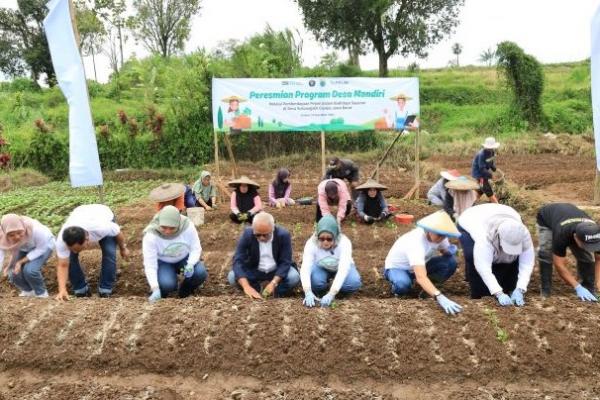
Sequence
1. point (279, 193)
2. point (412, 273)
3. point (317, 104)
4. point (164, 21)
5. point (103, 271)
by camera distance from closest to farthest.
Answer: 1. point (412, 273)
2. point (103, 271)
3. point (279, 193)
4. point (317, 104)
5. point (164, 21)

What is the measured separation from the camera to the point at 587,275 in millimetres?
→ 4539

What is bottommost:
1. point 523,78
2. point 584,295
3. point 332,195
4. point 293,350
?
point 293,350

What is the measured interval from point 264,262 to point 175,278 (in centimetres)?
90

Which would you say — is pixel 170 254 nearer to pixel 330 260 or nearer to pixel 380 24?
pixel 330 260

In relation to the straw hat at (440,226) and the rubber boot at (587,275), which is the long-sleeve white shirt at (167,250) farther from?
the rubber boot at (587,275)

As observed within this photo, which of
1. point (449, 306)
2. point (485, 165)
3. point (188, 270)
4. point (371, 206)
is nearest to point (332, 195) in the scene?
point (371, 206)

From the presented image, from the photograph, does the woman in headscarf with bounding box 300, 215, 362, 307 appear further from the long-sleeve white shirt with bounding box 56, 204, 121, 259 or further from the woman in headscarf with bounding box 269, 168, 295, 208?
the woman in headscarf with bounding box 269, 168, 295, 208

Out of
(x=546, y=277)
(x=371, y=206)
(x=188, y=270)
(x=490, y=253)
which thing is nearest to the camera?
(x=490, y=253)

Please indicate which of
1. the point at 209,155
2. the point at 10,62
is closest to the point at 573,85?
the point at 209,155

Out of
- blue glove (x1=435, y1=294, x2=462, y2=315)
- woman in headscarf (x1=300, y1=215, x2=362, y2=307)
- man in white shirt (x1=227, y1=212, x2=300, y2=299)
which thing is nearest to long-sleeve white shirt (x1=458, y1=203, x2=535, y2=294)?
blue glove (x1=435, y1=294, x2=462, y2=315)

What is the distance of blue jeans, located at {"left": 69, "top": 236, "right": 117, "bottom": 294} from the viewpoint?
4.96 metres

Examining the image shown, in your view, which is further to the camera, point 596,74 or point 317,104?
point 317,104

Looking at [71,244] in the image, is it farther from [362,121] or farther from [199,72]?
[199,72]

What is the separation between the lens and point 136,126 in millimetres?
15898
